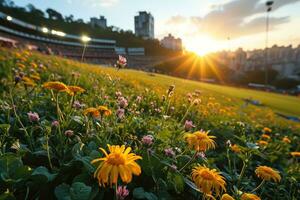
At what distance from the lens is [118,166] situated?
1.15m

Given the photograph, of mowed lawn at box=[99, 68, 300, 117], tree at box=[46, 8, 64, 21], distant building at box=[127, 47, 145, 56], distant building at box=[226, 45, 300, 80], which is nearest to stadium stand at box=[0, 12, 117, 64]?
distant building at box=[127, 47, 145, 56]

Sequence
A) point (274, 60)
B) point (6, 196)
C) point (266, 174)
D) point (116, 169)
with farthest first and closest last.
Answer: point (274, 60) → point (266, 174) → point (6, 196) → point (116, 169)

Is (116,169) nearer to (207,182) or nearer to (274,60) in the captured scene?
(207,182)

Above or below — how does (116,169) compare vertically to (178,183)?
above

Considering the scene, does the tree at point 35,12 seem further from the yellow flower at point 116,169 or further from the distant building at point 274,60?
the yellow flower at point 116,169

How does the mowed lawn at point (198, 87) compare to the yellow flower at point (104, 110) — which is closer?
the yellow flower at point (104, 110)

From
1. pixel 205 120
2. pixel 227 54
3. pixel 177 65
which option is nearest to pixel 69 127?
pixel 205 120

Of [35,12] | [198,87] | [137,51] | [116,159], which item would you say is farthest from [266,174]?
[35,12]

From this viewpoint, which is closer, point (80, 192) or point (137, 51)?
point (80, 192)

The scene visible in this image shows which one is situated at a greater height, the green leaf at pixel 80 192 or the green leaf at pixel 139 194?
the green leaf at pixel 80 192

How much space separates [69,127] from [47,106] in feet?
3.01

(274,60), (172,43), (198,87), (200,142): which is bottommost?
(198,87)

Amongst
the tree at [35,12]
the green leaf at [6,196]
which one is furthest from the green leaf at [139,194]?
the tree at [35,12]

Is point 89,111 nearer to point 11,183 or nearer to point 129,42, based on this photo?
point 11,183
